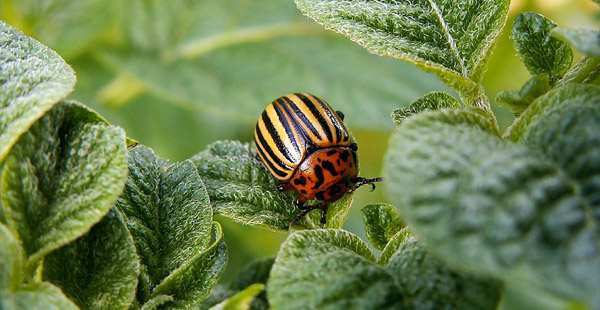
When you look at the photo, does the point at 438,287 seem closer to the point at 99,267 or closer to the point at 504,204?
the point at 504,204

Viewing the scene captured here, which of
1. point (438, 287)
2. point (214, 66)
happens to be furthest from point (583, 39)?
point (214, 66)

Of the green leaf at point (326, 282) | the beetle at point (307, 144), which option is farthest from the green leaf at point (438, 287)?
the beetle at point (307, 144)

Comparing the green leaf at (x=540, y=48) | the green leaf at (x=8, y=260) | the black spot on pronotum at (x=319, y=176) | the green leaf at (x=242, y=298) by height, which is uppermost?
the green leaf at (x=540, y=48)

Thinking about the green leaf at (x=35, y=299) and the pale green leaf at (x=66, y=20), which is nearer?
the green leaf at (x=35, y=299)

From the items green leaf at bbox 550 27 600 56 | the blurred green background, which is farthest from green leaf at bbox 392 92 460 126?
the blurred green background

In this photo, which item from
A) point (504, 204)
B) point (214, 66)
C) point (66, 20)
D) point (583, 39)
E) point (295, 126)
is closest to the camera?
point (504, 204)

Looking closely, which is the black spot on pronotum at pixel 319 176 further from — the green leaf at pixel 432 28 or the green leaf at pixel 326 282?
the green leaf at pixel 326 282
